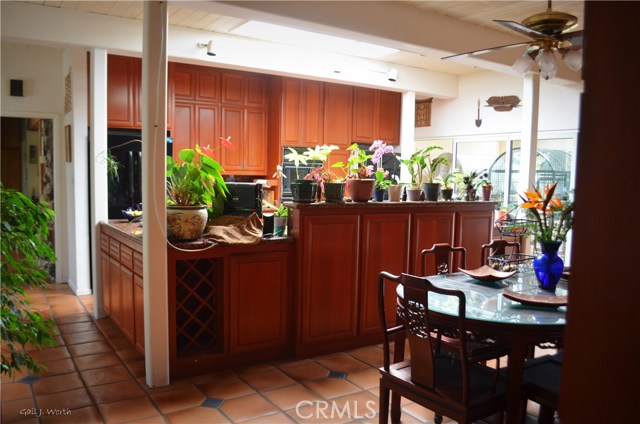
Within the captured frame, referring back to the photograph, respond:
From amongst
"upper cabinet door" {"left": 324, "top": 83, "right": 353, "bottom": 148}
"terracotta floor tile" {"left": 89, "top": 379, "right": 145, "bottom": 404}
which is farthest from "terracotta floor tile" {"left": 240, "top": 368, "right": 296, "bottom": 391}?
"upper cabinet door" {"left": 324, "top": 83, "right": 353, "bottom": 148}

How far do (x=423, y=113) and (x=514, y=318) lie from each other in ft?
18.0

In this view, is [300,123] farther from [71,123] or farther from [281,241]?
[281,241]

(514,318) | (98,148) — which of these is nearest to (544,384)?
(514,318)

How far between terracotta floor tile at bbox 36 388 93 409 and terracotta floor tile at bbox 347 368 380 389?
1559mm

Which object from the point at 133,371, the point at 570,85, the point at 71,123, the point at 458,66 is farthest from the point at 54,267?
the point at 570,85

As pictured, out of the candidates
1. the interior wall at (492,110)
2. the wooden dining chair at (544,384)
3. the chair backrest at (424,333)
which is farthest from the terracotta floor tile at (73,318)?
the interior wall at (492,110)

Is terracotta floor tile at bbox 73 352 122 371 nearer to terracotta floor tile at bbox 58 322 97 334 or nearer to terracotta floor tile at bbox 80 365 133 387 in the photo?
terracotta floor tile at bbox 80 365 133 387

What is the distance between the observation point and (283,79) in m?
5.96

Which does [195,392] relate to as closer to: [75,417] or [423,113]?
[75,417]

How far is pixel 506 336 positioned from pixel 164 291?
6.40 ft

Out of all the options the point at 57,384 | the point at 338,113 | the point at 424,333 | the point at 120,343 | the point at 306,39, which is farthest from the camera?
the point at 338,113

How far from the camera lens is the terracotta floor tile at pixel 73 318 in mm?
4305

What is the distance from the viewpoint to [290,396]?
2.93m

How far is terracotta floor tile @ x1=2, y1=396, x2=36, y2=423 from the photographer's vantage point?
259 cm
